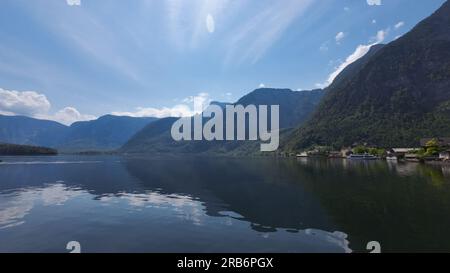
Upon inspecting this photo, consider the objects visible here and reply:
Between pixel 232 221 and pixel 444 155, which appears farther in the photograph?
pixel 444 155

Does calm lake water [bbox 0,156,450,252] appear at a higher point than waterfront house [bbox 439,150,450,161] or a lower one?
lower

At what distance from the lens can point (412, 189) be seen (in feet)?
176

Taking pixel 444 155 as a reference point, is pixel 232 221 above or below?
below

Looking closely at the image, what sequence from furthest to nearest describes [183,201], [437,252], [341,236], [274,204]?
[183,201] < [274,204] < [341,236] < [437,252]

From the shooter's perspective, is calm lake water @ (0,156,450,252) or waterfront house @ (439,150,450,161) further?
waterfront house @ (439,150,450,161)

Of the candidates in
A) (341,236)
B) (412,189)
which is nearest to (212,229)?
(341,236)

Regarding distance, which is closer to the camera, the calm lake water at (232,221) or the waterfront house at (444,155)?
the calm lake water at (232,221)

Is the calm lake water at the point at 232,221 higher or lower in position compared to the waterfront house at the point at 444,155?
lower

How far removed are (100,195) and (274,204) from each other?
107 ft
